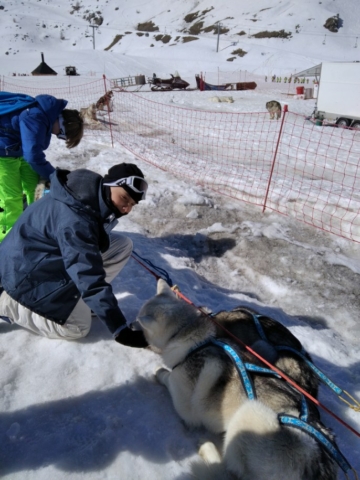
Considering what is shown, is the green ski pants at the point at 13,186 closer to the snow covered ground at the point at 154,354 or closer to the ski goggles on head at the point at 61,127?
the ski goggles on head at the point at 61,127

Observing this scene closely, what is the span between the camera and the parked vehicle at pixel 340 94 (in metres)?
14.9

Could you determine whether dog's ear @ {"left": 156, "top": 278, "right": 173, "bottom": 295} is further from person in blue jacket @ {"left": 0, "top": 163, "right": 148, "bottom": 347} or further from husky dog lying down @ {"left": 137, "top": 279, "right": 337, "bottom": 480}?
person in blue jacket @ {"left": 0, "top": 163, "right": 148, "bottom": 347}

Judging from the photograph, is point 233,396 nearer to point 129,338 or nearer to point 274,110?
point 129,338

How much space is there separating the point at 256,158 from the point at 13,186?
6954mm

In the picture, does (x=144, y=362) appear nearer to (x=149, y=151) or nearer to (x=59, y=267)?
(x=59, y=267)

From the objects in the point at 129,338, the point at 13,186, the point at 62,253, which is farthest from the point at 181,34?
the point at 129,338

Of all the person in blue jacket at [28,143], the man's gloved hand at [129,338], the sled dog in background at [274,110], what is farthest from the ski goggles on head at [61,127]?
the sled dog in background at [274,110]

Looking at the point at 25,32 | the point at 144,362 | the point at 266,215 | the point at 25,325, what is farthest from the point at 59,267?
the point at 25,32

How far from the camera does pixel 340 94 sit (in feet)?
50.5

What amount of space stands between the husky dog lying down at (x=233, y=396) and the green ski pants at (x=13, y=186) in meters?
1.88

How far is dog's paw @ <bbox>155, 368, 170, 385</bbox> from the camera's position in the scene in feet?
7.57

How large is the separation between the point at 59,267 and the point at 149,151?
6365 millimetres

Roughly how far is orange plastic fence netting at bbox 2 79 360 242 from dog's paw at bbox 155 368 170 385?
12.4ft

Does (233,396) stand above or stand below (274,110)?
below
